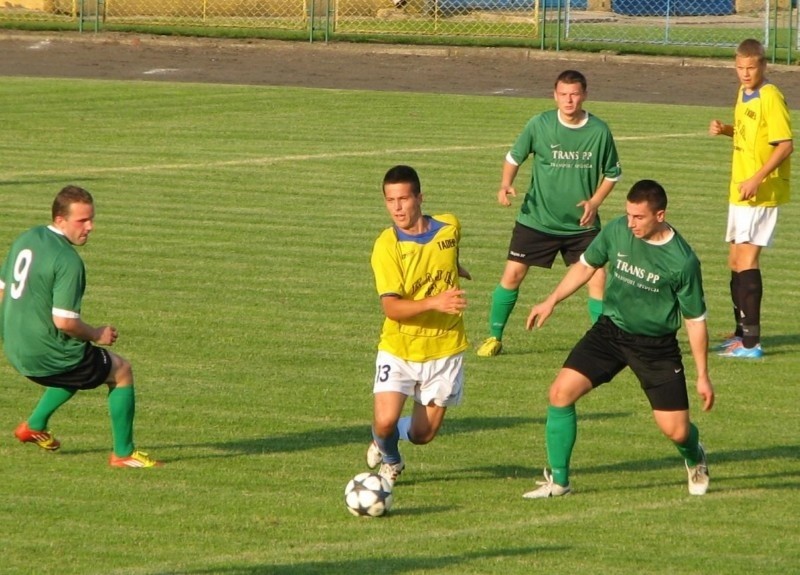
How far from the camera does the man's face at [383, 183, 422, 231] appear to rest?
912 centimetres

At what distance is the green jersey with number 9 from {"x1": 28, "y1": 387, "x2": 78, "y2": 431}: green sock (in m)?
0.50

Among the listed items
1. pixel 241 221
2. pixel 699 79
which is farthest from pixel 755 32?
pixel 241 221

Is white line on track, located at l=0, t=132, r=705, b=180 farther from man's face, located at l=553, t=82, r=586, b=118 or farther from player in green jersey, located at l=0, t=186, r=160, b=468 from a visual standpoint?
player in green jersey, located at l=0, t=186, r=160, b=468

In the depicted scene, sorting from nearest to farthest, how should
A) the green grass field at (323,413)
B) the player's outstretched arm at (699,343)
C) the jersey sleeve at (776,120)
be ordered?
Result: 1. the green grass field at (323,413)
2. the player's outstretched arm at (699,343)
3. the jersey sleeve at (776,120)

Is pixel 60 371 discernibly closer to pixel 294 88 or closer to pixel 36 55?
pixel 294 88

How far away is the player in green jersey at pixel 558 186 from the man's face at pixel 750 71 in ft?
4.02

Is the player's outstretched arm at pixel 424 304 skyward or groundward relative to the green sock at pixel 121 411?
skyward

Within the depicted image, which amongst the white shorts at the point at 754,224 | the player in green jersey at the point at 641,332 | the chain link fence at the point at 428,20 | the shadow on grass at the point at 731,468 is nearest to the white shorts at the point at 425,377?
the player in green jersey at the point at 641,332

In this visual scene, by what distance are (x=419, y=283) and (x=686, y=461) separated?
1.97 metres

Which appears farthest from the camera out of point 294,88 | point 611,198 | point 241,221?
point 294,88

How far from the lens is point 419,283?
9.34 m

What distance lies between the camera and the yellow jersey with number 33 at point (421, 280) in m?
9.30

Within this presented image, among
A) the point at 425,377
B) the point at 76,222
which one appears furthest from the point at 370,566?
the point at 76,222

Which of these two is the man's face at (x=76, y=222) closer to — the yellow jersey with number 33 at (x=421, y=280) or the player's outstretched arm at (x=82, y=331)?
the player's outstretched arm at (x=82, y=331)
